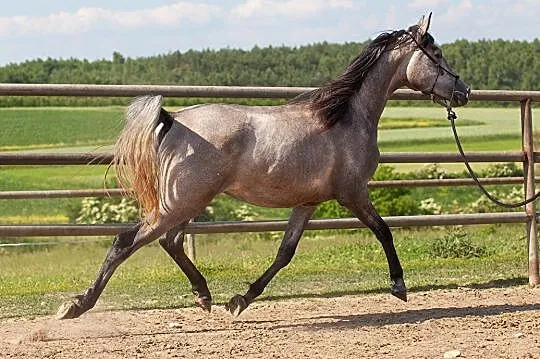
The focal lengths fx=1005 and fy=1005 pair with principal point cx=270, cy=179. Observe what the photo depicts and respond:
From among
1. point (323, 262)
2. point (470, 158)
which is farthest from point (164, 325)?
point (323, 262)

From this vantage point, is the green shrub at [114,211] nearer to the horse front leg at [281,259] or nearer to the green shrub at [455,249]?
the green shrub at [455,249]

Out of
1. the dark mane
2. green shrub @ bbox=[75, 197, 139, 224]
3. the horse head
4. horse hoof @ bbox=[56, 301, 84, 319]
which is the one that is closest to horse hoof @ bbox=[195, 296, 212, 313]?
horse hoof @ bbox=[56, 301, 84, 319]

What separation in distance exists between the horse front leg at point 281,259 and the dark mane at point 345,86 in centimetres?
76

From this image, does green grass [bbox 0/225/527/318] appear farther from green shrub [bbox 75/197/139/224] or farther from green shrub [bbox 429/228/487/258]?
green shrub [bbox 75/197/139/224]

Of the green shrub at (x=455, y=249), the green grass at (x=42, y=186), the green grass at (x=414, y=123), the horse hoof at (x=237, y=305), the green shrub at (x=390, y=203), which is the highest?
the horse hoof at (x=237, y=305)

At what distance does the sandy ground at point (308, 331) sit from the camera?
573cm

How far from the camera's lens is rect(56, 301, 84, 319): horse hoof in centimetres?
630

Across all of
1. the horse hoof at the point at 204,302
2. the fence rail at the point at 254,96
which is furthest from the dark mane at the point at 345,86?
the horse hoof at the point at 204,302

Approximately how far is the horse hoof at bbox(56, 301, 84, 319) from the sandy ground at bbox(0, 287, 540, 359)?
14 centimetres

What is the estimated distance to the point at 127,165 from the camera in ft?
21.4

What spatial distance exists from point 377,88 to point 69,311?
272 centimetres

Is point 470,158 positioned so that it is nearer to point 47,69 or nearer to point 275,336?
point 275,336

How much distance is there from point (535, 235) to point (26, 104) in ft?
108

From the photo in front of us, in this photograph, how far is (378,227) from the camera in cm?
705
